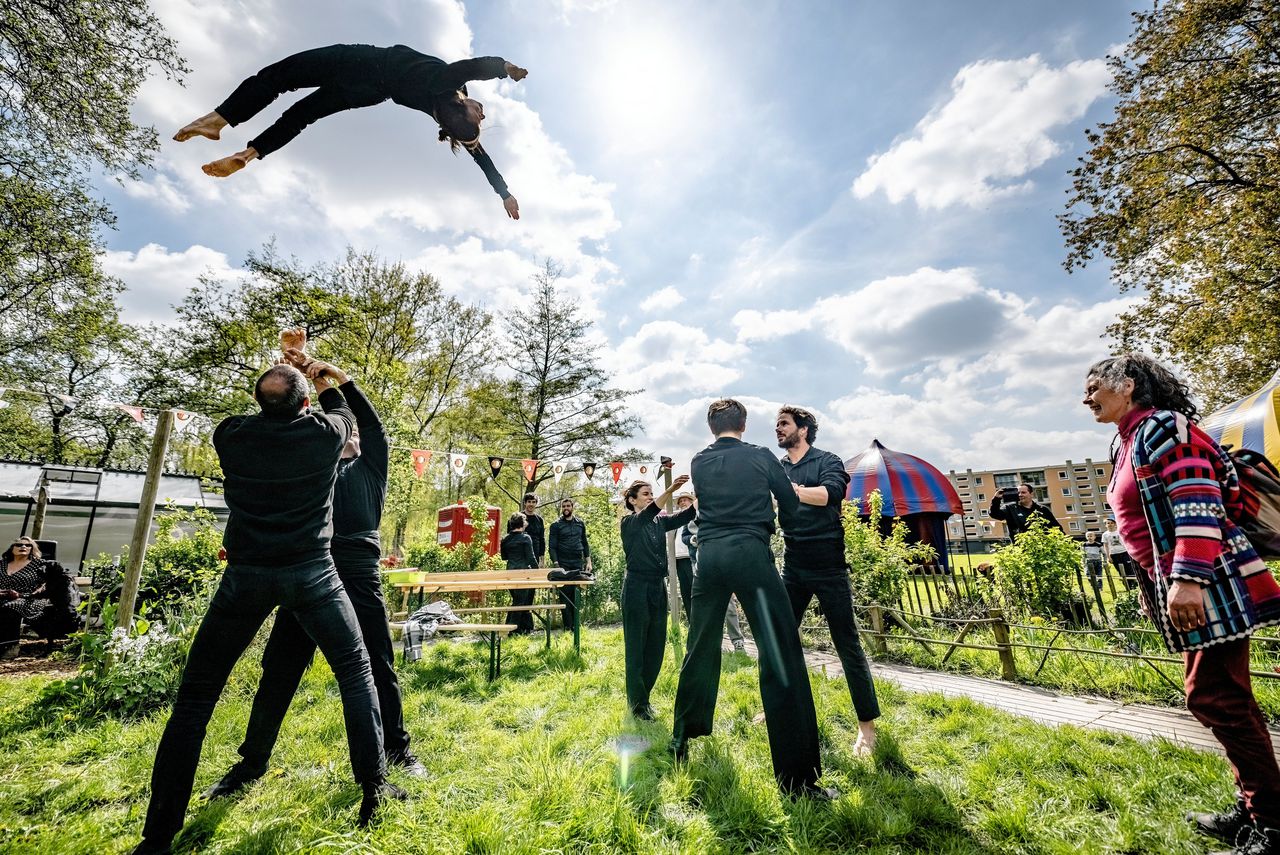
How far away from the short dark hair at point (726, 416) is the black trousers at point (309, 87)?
3.11 m

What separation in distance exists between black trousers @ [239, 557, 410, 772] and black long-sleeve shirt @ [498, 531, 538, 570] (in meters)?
5.83

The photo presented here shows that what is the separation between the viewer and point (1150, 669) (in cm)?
432

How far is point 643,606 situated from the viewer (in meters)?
4.33

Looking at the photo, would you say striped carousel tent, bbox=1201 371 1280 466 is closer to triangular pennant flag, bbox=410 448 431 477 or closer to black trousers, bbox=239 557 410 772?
black trousers, bbox=239 557 410 772

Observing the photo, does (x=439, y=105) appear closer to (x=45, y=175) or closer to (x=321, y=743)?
(x=321, y=743)

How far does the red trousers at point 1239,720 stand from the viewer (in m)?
1.90

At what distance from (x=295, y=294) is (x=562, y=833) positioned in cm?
1952

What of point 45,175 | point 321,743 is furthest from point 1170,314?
point 45,175

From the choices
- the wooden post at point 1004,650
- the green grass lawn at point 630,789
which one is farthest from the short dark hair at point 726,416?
the wooden post at point 1004,650

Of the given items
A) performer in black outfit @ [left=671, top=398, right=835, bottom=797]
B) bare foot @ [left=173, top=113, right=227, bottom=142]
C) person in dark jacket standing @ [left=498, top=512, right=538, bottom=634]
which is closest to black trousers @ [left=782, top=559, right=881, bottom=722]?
performer in black outfit @ [left=671, top=398, right=835, bottom=797]

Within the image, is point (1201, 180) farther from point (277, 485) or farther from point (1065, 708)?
point (277, 485)

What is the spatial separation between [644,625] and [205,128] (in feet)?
14.6

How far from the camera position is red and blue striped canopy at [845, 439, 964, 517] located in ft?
49.2

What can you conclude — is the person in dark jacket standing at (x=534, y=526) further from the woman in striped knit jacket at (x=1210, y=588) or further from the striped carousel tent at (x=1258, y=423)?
the striped carousel tent at (x=1258, y=423)
